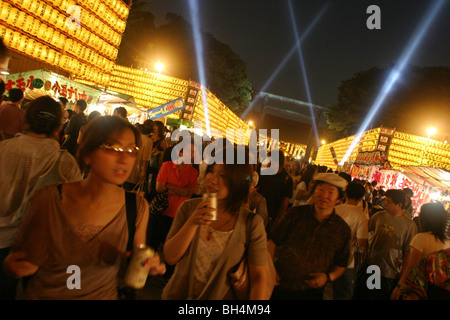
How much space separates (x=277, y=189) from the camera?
17.9ft

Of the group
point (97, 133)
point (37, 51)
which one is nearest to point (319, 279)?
point (97, 133)

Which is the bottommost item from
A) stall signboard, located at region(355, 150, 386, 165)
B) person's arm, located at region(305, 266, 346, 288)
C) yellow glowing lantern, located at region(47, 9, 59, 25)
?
person's arm, located at region(305, 266, 346, 288)

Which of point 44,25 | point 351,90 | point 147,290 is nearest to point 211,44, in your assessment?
point 351,90

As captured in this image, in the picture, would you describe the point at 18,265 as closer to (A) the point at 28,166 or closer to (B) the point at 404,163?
(A) the point at 28,166

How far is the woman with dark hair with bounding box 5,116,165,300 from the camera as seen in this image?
1509mm

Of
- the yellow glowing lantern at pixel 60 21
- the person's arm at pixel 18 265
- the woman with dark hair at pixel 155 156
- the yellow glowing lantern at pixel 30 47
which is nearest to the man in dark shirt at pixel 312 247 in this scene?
the person's arm at pixel 18 265

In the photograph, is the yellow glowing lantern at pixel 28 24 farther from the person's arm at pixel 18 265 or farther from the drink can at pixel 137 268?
the drink can at pixel 137 268

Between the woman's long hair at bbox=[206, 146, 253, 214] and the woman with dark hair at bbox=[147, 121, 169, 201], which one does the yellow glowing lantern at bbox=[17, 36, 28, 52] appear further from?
the woman's long hair at bbox=[206, 146, 253, 214]

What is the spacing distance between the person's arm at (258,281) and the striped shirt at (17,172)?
184cm

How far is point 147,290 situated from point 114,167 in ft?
9.05

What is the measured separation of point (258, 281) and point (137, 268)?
2.76 feet

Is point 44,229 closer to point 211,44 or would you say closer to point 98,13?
point 98,13

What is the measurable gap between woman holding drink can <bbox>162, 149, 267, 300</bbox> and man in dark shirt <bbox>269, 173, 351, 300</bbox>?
934 millimetres

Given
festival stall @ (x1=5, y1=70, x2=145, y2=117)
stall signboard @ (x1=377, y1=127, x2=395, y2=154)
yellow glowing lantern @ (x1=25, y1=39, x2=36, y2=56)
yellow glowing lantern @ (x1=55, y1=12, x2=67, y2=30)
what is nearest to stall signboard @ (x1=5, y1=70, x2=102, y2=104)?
festival stall @ (x1=5, y1=70, x2=145, y2=117)
